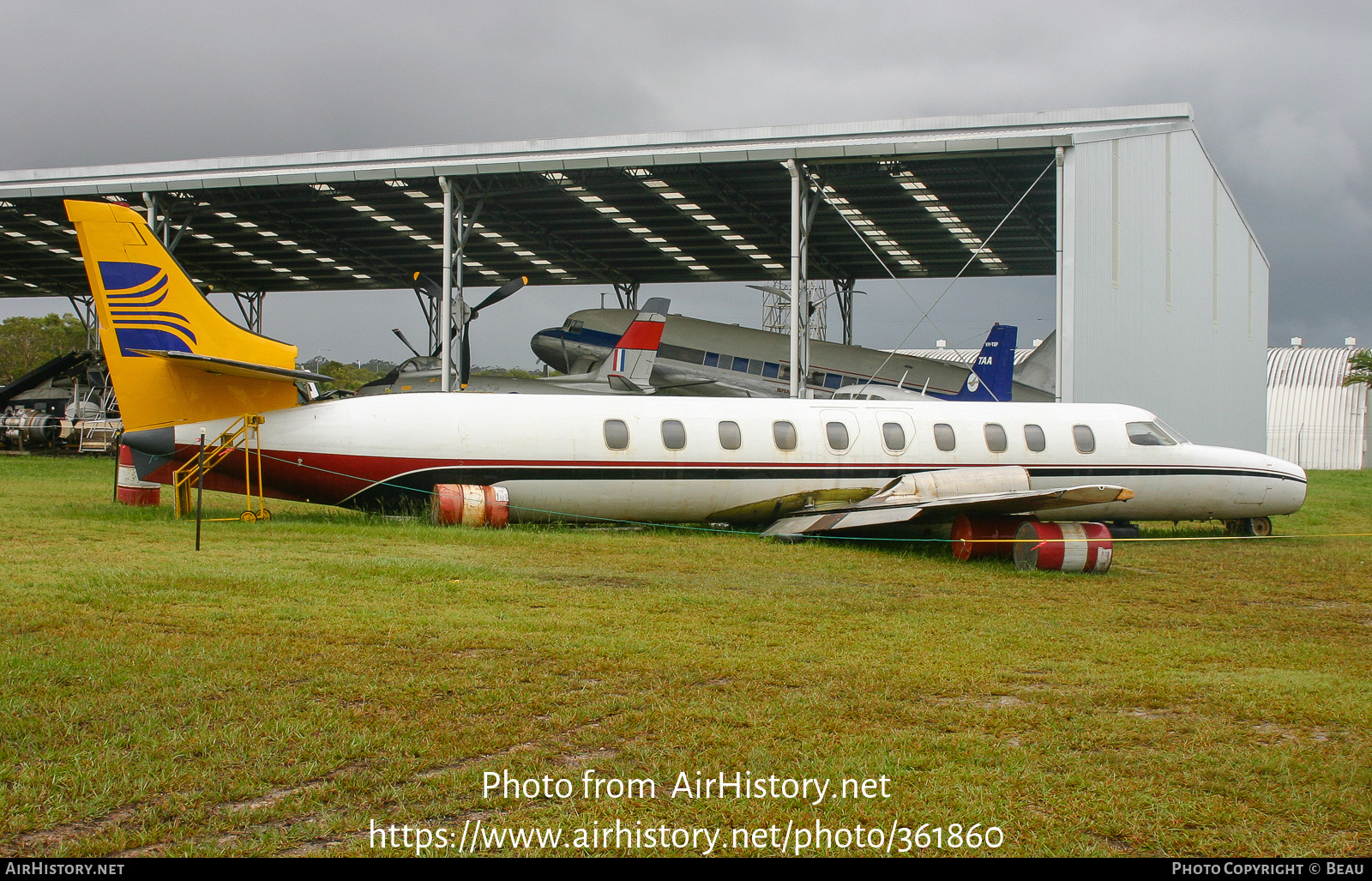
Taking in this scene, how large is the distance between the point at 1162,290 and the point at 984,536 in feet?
A: 56.0

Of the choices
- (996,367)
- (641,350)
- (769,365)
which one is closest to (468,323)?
(641,350)

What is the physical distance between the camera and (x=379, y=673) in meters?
6.95

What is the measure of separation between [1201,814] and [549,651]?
4.49 meters

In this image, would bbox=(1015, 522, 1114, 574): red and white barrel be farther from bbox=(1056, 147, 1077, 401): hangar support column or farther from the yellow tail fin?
bbox=(1056, 147, 1077, 401): hangar support column

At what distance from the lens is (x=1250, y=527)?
1950 cm

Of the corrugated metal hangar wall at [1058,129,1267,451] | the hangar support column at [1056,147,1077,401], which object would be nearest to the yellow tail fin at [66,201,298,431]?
the hangar support column at [1056,147,1077,401]

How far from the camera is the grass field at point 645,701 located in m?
4.76

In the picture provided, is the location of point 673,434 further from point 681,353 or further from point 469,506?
point 681,353

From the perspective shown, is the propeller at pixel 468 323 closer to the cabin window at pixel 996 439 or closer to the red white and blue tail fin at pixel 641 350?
the red white and blue tail fin at pixel 641 350

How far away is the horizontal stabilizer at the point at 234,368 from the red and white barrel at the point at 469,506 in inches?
93.1

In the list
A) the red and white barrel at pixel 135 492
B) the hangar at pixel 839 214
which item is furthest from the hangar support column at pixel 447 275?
the red and white barrel at pixel 135 492

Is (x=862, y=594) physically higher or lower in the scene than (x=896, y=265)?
lower

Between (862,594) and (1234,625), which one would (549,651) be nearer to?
(862,594)
